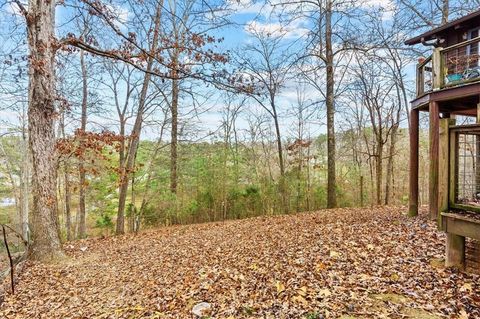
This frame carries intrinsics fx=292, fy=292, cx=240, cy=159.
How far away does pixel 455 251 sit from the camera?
388cm

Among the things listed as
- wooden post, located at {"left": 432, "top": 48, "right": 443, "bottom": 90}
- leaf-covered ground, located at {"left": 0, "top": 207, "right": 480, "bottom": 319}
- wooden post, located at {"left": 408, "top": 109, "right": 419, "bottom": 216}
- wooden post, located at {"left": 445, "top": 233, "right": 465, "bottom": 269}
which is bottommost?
leaf-covered ground, located at {"left": 0, "top": 207, "right": 480, "bottom": 319}

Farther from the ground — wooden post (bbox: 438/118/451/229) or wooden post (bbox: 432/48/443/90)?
wooden post (bbox: 432/48/443/90)

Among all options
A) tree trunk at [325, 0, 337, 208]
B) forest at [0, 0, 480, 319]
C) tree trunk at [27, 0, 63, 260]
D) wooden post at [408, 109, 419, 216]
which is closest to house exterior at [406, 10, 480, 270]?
wooden post at [408, 109, 419, 216]

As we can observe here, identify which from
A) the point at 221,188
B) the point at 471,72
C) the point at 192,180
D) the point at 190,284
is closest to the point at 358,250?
the point at 190,284

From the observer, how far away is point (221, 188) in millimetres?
12039

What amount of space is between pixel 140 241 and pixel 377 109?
10.9 m

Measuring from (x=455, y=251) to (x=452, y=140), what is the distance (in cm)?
147

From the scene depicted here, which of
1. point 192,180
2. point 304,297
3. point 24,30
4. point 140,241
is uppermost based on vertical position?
point 24,30

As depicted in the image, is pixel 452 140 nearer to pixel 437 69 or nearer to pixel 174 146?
pixel 437 69

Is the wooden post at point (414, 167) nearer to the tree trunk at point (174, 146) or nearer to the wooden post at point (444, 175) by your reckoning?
the wooden post at point (444, 175)

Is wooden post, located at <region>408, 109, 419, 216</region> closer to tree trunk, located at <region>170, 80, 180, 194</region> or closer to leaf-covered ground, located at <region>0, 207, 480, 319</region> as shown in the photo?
leaf-covered ground, located at <region>0, 207, 480, 319</region>

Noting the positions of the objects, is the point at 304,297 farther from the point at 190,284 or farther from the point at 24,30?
the point at 24,30

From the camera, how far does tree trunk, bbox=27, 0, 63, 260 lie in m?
5.97

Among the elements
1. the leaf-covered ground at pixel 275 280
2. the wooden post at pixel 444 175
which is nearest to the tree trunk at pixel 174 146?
the leaf-covered ground at pixel 275 280
